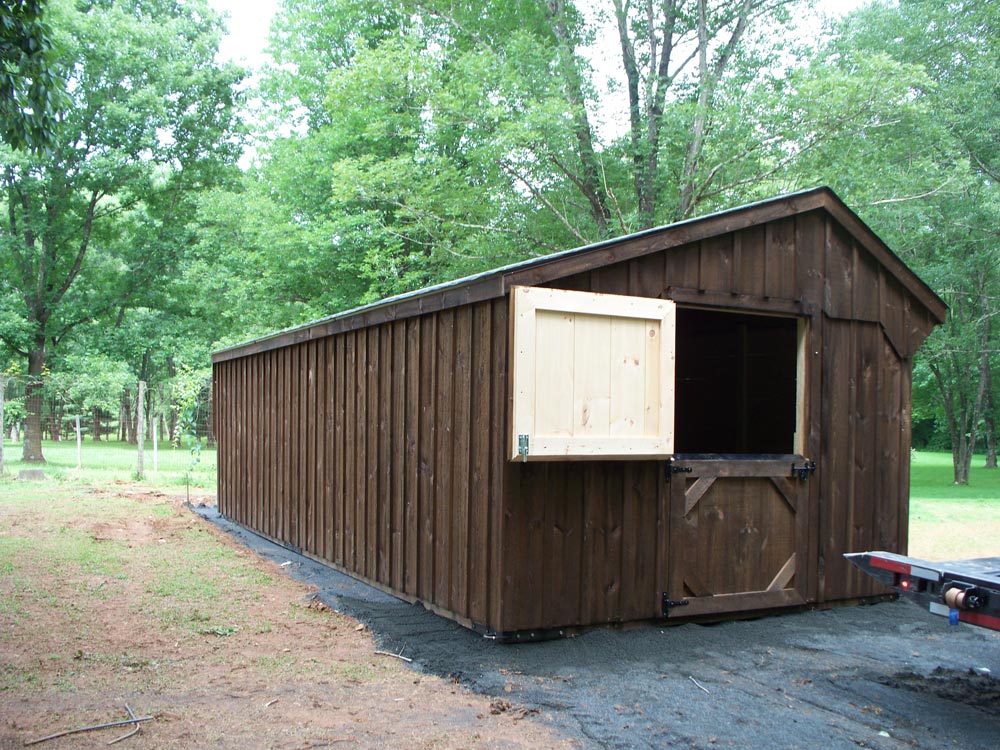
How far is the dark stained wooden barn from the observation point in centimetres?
490

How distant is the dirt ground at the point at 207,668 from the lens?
365 cm

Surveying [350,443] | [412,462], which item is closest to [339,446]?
[350,443]

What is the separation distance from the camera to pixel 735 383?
30.3 feet

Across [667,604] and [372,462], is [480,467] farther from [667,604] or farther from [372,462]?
[372,462]

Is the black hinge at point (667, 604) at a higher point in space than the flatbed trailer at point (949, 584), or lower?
lower

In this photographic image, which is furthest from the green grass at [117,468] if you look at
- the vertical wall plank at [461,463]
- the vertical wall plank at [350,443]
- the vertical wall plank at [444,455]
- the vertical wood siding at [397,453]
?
the vertical wall plank at [461,463]

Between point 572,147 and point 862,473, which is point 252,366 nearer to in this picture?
point 862,473

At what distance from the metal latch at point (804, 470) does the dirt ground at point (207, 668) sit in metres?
2.98

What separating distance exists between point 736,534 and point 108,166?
20.6 m

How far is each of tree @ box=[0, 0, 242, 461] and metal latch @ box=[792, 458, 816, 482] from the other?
1783cm

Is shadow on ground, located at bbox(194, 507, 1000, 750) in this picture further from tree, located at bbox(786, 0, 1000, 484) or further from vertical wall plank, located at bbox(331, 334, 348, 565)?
tree, located at bbox(786, 0, 1000, 484)

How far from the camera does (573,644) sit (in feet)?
16.8

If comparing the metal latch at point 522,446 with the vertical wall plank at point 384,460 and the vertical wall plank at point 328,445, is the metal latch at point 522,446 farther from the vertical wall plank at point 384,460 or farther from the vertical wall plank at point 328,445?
the vertical wall plank at point 328,445

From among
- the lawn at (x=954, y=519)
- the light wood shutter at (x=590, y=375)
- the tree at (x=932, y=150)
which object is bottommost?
the lawn at (x=954, y=519)
